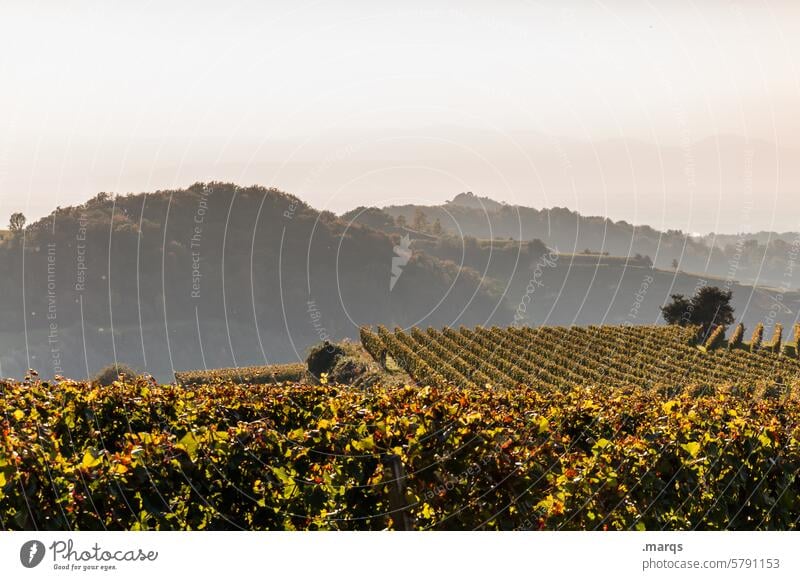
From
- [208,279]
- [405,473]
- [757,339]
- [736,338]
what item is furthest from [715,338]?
[208,279]

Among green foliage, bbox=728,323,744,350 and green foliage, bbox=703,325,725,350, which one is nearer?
green foliage, bbox=703,325,725,350

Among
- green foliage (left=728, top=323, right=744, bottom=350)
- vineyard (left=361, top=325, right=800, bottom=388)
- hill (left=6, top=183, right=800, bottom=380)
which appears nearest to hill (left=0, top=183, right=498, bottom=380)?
hill (left=6, top=183, right=800, bottom=380)

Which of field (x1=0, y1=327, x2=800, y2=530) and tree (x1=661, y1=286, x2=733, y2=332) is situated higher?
tree (x1=661, y1=286, x2=733, y2=332)

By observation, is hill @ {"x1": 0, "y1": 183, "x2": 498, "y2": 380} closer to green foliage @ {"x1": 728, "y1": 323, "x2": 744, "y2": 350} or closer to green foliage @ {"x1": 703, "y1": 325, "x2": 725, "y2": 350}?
green foliage @ {"x1": 703, "y1": 325, "x2": 725, "y2": 350}

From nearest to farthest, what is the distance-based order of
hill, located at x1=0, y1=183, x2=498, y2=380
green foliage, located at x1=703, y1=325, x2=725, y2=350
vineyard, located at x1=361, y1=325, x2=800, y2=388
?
vineyard, located at x1=361, y1=325, x2=800, y2=388 < green foliage, located at x1=703, y1=325, x2=725, y2=350 < hill, located at x1=0, y1=183, x2=498, y2=380

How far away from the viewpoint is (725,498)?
12.0 m

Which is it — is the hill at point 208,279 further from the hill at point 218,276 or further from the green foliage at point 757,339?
the green foliage at point 757,339
